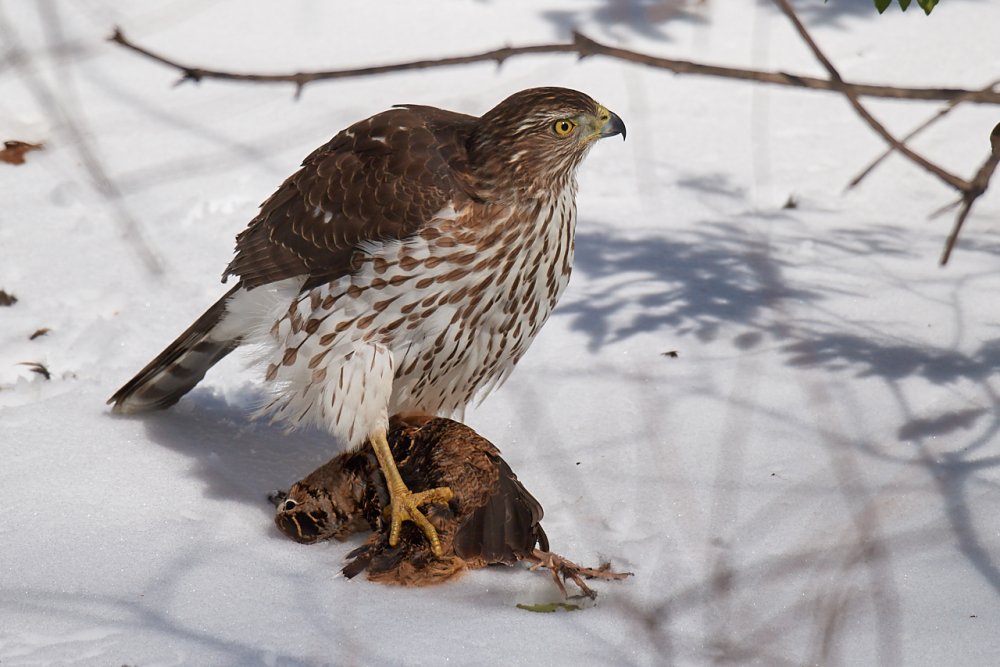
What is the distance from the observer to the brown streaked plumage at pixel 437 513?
126 inches

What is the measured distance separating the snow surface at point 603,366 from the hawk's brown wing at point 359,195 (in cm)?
57

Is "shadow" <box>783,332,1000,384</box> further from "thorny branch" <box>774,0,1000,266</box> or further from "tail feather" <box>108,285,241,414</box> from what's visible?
"thorny branch" <box>774,0,1000,266</box>

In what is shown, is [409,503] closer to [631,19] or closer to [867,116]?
[867,116]

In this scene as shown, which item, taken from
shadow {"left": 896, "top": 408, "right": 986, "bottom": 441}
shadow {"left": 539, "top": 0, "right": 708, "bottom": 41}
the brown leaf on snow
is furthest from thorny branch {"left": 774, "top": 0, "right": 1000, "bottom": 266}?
shadow {"left": 539, "top": 0, "right": 708, "bottom": 41}

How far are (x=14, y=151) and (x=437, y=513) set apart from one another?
3.53 metres

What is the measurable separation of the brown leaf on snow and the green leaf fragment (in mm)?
3883

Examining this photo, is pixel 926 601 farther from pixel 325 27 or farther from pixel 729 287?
pixel 325 27

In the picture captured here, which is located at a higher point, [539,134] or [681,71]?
[681,71]

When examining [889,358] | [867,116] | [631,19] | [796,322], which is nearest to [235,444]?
[796,322]

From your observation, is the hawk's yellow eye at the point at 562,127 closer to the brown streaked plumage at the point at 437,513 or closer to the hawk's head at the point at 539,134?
the hawk's head at the point at 539,134

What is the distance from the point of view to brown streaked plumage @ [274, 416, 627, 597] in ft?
10.5

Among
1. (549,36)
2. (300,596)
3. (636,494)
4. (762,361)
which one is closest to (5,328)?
(300,596)

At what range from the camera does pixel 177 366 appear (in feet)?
13.2

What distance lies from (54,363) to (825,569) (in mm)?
2811
